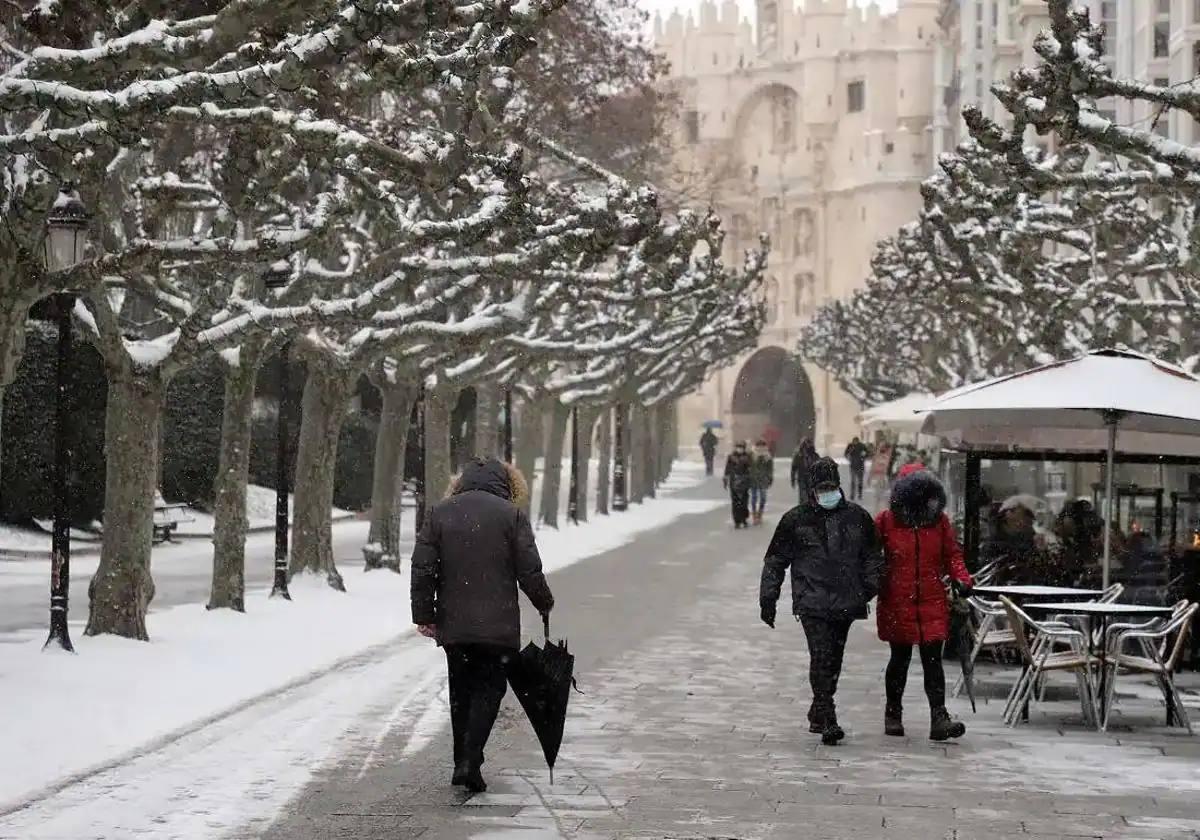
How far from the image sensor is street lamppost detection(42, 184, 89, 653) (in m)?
16.8

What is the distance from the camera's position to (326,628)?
20.7 meters

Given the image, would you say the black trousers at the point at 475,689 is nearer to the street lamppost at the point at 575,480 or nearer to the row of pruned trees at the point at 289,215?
the row of pruned trees at the point at 289,215

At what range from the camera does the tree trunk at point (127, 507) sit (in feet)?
60.2

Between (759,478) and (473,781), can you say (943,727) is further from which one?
(759,478)

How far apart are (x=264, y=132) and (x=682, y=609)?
10.1 m

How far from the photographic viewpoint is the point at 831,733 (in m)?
12.5

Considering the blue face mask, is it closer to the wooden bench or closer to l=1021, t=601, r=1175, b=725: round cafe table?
l=1021, t=601, r=1175, b=725: round cafe table

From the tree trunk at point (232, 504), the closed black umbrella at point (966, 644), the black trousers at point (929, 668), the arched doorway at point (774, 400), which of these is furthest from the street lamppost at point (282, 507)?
the arched doorway at point (774, 400)

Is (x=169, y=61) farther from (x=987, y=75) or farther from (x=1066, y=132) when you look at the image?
(x=987, y=75)

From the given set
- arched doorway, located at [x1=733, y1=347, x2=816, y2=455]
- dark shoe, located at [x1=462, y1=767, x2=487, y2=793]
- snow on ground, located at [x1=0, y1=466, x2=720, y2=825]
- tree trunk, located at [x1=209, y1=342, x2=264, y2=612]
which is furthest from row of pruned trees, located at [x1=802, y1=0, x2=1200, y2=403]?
arched doorway, located at [x1=733, y1=347, x2=816, y2=455]

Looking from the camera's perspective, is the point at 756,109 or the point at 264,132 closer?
the point at 264,132

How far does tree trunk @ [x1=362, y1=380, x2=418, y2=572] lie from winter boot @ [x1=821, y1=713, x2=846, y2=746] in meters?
16.7

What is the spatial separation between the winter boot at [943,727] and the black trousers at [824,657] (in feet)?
1.84

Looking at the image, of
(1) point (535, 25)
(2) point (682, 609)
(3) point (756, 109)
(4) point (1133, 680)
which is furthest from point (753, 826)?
(3) point (756, 109)
